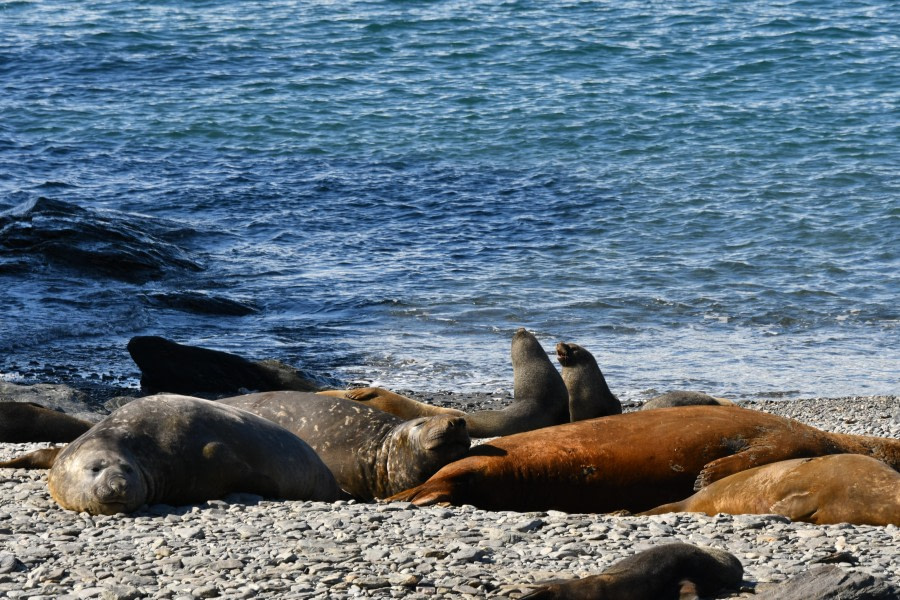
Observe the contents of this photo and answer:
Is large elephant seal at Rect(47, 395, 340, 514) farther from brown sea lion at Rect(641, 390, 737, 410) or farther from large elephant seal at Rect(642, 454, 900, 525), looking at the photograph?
brown sea lion at Rect(641, 390, 737, 410)

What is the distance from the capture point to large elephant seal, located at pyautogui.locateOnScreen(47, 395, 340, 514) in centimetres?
594

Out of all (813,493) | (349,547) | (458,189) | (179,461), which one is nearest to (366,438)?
(179,461)

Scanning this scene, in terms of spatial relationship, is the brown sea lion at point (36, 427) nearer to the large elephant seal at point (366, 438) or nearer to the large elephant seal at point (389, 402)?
the large elephant seal at point (366, 438)

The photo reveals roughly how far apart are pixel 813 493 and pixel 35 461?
415 cm

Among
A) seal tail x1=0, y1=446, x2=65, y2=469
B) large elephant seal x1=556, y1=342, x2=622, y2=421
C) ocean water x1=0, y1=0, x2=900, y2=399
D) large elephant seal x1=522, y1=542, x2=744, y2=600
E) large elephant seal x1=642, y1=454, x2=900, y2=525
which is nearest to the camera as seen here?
large elephant seal x1=522, y1=542, x2=744, y2=600

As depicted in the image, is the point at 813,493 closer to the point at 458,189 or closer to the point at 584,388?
the point at 584,388

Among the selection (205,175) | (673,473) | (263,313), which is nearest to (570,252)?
(263,313)

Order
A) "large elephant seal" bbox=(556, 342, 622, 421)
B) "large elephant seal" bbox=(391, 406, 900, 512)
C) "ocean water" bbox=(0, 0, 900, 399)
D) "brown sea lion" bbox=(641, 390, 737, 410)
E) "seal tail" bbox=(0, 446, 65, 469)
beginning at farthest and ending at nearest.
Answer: "ocean water" bbox=(0, 0, 900, 399) < "large elephant seal" bbox=(556, 342, 622, 421) < "brown sea lion" bbox=(641, 390, 737, 410) < "seal tail" bbox=(0, 446, 65, 469) < "large elephant seal" bbox=(391, 406, 900, 512)

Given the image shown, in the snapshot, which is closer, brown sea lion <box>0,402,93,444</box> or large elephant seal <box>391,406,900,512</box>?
large elephant seal <box>391,406,900,512</box>

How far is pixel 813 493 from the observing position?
598 centimetres

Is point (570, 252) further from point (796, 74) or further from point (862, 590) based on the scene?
point (862, 590)

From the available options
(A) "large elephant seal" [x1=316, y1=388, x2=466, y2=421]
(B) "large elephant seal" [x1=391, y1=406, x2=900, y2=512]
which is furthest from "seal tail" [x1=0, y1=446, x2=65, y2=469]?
(A) "large elephant seal" [x1=316, y1=388, x2=466, y2=421]

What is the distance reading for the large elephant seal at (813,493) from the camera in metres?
5.85

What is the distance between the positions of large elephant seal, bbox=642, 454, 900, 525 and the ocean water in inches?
197
